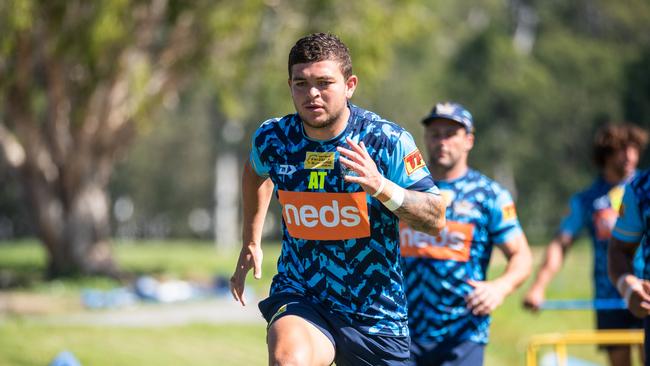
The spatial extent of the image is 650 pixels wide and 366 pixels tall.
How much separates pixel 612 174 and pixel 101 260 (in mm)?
17323

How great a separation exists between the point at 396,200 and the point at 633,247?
1408 mm

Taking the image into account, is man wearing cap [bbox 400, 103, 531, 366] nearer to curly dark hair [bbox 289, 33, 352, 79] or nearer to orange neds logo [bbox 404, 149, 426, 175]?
orange neds logo [bbox 404, 149, 426, 175]

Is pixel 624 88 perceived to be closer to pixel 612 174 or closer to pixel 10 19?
pixel 10 19

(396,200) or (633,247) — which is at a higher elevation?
(396,200)

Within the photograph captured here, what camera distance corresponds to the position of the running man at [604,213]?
26.9ft

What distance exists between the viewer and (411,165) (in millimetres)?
4758

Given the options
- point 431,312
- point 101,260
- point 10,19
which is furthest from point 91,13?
point 431,312

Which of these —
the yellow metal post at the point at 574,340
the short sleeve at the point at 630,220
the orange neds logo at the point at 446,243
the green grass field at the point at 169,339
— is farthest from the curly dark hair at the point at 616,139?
the green grass field at the point at 169,339

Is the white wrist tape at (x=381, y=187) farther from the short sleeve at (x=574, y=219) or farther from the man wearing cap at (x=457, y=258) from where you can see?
the short sleeve at (x=574, y=219)

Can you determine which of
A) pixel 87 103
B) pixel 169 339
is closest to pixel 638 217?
pixel 169 339

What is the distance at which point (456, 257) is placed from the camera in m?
6.30

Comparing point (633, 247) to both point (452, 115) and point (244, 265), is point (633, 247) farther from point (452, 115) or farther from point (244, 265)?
point (244, 265)

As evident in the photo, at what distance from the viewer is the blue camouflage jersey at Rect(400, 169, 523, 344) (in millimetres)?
6199

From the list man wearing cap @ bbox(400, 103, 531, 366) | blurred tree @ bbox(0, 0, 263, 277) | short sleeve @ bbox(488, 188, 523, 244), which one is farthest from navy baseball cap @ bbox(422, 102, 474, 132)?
blurred tree @ bbox(0, 0, 263, 277)
